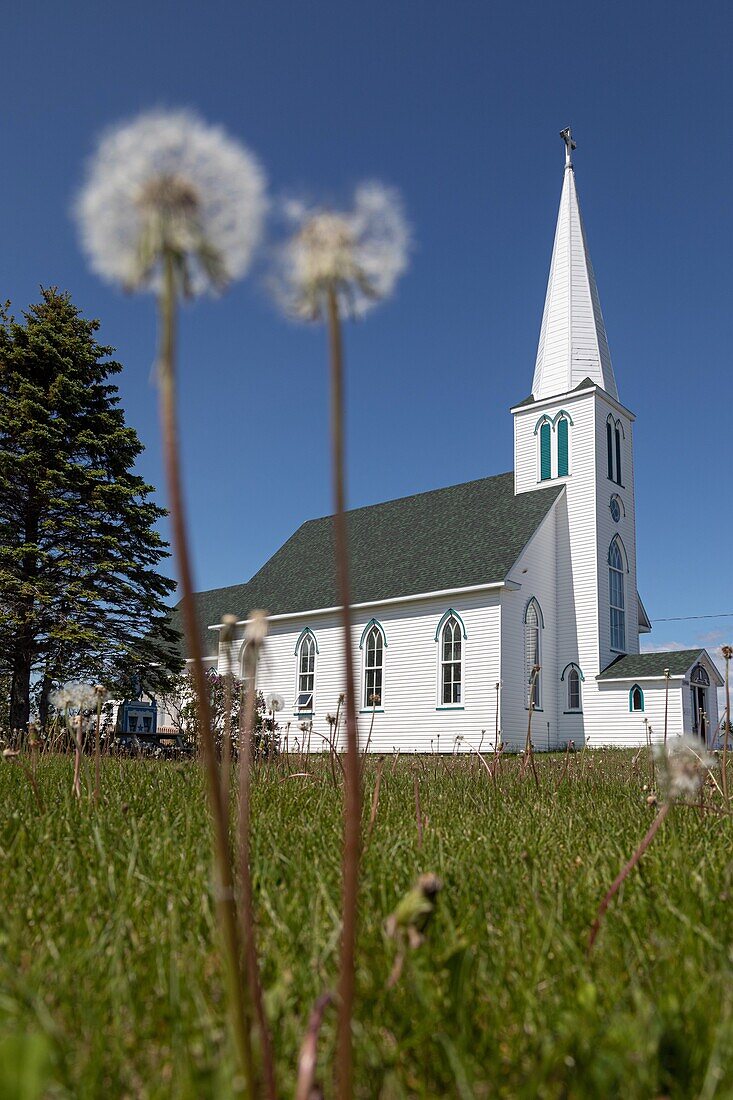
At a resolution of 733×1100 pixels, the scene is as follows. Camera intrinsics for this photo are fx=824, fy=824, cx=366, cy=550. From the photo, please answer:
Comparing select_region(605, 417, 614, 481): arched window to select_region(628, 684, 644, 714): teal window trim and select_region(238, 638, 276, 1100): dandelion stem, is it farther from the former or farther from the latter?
select_region(238, 638, 276, 1100): dandelion stem

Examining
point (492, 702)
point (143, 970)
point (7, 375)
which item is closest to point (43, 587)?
point (7, 375)

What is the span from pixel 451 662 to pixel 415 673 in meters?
1.54

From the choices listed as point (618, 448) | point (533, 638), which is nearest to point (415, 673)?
point (533, 638)

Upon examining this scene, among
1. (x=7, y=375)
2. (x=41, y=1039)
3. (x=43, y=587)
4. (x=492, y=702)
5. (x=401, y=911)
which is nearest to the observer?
(x=41, y=1039)

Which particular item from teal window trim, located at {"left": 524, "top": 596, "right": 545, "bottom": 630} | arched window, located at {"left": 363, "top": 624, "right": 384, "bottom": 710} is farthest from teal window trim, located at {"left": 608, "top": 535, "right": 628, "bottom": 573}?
arched window, located at {"left": 363, "top": 624, "right": 384, "bottom": 710}

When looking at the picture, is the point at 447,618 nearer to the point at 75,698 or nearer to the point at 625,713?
the point at 625,713

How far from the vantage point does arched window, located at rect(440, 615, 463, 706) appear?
26.5 meters

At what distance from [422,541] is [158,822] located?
27485 millimetres

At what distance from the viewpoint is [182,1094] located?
1.13 m

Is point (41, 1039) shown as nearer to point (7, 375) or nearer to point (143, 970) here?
point (143, 970)

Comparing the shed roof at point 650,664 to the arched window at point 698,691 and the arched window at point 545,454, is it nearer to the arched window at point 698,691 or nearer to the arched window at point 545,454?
the arched window at point 698,691

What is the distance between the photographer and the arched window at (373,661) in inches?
1142

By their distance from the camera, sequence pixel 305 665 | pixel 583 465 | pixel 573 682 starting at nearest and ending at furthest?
pixel 573 682
pixel 583 465
pixel 305 665

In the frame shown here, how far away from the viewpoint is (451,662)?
87.7ft
